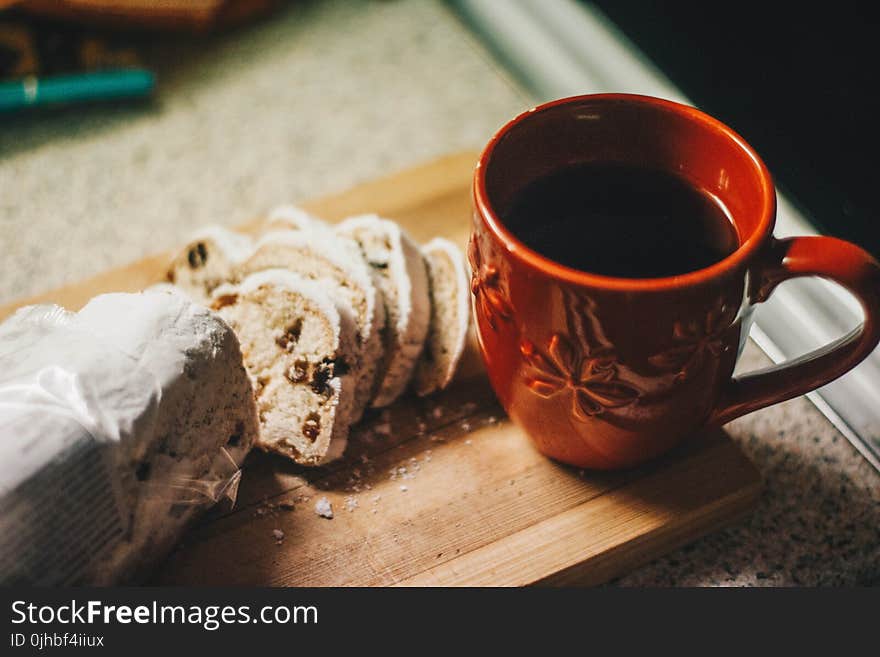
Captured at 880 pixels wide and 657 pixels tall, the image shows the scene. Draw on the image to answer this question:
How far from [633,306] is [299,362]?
1.03 feet

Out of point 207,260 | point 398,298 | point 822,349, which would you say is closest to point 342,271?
point 398,298

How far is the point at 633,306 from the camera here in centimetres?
57

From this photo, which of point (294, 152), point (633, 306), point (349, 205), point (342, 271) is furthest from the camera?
point (294, 152)

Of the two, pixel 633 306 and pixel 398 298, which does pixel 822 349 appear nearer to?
pixel 633 306

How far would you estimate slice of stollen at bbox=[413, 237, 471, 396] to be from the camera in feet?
2.64

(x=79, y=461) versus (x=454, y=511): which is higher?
(x=79, y=461)

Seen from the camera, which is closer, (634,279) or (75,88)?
(634,279)

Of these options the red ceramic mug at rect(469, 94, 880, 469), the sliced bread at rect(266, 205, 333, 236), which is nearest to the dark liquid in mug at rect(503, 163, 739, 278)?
the red ceramic mug at rect(469, 94, 880, 469)

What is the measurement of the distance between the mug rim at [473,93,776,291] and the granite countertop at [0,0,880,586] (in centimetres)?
31

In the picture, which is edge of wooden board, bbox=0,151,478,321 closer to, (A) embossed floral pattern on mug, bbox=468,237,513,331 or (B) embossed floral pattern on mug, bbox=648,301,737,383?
(A) embossed floral pattern on mug, bbox=468,237,513,331

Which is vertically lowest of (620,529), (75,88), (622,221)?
(620,529)

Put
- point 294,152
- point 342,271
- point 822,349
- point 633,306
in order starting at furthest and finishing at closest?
point 294,152
point 342,271
point 822,349
point 633,306

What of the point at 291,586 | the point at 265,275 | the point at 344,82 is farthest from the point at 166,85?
the point at 291,586

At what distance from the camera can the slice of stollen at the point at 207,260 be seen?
0.86 m
